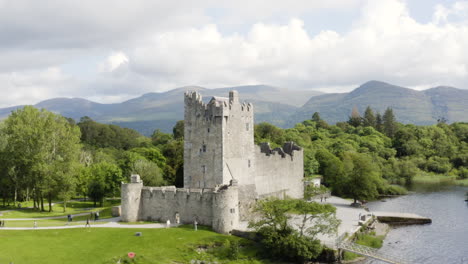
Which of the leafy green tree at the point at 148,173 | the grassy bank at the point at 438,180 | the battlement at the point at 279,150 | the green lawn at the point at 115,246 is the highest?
the battlement at the point at 279,150

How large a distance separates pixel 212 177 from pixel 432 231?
26245 millimetres

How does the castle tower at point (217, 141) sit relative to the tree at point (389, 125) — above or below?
below

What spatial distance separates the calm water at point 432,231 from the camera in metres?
41.0

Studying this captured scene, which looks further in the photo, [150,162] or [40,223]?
[150,162]

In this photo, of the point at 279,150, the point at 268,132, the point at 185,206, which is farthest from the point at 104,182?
the point at 268,132

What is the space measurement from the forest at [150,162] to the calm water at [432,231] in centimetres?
499

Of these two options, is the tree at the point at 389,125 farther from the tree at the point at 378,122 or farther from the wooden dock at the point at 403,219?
the wooden dock at the point at 403,219

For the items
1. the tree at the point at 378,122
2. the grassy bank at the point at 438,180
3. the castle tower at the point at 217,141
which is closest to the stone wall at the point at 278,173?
the castle tower at the point at 217,141

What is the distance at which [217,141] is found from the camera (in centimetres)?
4800

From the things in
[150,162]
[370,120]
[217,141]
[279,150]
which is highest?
[370,120]

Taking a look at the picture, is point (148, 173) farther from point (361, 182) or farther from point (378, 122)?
point (378, 122)

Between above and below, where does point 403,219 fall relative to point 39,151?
below

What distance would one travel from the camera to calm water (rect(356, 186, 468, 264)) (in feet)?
134

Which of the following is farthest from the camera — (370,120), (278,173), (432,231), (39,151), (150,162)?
(370,120)
